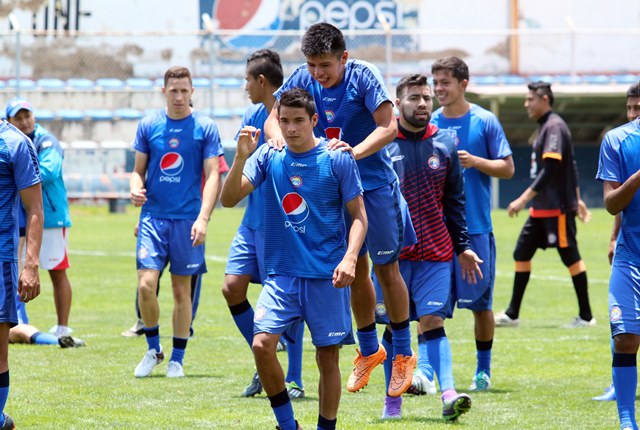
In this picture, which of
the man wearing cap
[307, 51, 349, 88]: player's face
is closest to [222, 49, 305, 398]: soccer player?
[307, 51, 349, 88]: player's face

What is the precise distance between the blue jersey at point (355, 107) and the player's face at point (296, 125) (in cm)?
78

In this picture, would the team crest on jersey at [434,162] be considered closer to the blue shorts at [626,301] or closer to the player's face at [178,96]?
the blue shorts at [626,301]

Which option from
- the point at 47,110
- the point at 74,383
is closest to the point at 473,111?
the point at 74,383

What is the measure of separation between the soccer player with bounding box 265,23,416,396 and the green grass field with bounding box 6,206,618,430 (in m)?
0.46

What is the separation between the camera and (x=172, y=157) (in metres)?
9.10

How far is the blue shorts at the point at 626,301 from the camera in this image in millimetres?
6301

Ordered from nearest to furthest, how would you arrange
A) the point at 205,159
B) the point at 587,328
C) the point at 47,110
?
the point at 205,159, the point at 587,328, the point at 47,110

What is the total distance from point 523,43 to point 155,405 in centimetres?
2870

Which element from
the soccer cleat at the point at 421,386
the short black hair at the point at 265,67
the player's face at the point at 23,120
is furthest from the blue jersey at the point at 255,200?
the player's face at the point at 23,120

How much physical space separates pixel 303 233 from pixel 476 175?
9.25ft

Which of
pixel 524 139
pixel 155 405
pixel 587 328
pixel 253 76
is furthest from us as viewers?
pixel 524 139

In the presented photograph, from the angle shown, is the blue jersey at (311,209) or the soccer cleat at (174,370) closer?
the blue jersey at (311,209)

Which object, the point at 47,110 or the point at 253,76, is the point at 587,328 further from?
the point at 47,110

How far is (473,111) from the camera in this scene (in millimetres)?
8578
